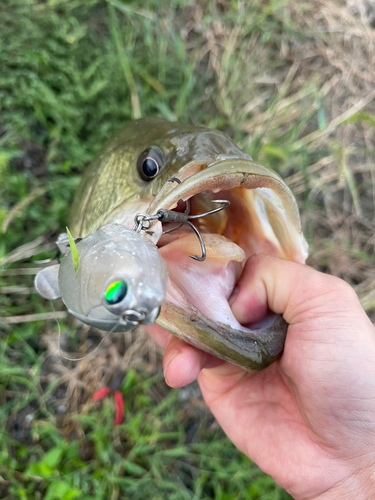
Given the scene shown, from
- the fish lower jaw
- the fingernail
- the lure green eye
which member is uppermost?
the lure green eye

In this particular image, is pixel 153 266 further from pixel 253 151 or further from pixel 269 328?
pixel 253 151

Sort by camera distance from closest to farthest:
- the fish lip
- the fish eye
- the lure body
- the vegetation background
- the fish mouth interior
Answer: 1. the lure body
2. the fish lip
3. the fish mouth interior
4. the fish eye
5. the vegetation background

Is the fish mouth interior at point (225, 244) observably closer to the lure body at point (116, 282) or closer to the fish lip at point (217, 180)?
the fish lip at point (217, 180)

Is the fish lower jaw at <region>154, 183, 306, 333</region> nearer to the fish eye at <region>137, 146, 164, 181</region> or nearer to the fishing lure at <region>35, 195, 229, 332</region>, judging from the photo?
the fish eye at <region>137, 146, 164, 181</region>

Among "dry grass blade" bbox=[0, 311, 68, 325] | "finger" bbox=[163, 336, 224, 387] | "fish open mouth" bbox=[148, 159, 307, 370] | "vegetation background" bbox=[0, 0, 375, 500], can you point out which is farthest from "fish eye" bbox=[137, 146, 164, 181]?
"dry grass blade" bbox=[0, 311, 68, 325]

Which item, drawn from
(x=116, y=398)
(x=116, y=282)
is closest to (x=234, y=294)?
(x=116, y=282)

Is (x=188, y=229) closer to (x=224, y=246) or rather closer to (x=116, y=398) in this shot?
(x=224, y=246)

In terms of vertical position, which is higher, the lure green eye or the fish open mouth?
the lure green eye
